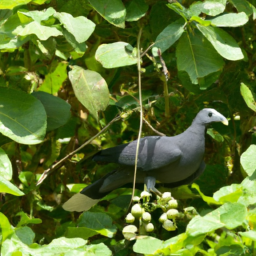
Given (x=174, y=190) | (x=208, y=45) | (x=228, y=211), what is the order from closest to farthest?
1. (x=228, y=211)
2. (x=208, y=45)
3. (x=174, y=190)

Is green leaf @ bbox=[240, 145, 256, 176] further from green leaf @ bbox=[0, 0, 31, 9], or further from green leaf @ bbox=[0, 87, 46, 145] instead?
green leaf @ bbox=[0, 0, 31, 9]

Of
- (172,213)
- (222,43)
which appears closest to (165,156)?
(172,213)

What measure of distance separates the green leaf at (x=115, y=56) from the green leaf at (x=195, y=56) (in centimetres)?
10

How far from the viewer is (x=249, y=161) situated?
1.00 metres

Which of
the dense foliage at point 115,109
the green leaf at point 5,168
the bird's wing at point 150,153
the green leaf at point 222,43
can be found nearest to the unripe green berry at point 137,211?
the dense foliage at point 115,109

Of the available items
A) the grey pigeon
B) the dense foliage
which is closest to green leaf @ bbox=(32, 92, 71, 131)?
the dense foliage

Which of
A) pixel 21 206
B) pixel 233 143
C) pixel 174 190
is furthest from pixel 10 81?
pixel 233 143

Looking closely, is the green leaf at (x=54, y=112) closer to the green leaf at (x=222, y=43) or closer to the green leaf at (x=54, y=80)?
the green leaf at (x=54, y=80)

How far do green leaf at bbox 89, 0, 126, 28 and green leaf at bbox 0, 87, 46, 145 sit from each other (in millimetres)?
218

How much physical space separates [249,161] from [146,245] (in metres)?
0.25

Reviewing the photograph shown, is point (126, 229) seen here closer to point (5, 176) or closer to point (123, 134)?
point (5, 176)

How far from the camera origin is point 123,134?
1.45 m

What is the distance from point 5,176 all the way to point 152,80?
20.0 inches

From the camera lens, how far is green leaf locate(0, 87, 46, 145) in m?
1.02
